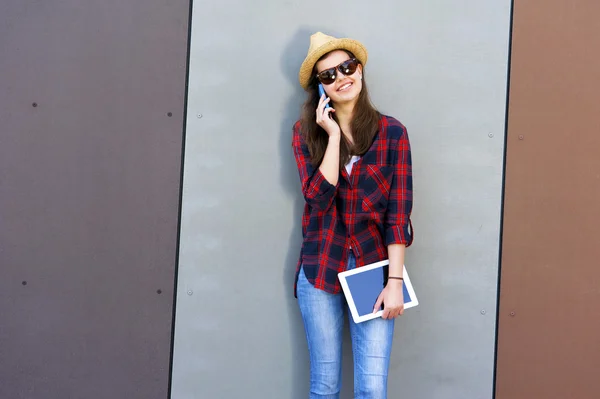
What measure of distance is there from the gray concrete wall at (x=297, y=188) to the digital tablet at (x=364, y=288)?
1.50 ft

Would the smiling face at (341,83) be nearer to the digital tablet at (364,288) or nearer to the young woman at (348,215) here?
the young woman at (348,215)

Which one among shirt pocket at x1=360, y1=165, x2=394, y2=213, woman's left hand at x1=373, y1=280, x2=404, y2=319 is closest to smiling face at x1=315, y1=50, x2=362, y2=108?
shirt pocket at x1=360, y1=165, x2=394, y2=213

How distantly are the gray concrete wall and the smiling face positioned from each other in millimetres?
334

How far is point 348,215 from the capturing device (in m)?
2.25

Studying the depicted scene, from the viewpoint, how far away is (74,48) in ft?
8.86

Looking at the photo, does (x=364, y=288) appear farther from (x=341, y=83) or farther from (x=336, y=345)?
(x=341, y=83)

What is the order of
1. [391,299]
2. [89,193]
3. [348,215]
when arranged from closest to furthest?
[391,299]
[348,215]
[89,193]

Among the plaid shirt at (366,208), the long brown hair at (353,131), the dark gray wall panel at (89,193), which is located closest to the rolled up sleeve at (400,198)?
the plaid shirt at (366,208)

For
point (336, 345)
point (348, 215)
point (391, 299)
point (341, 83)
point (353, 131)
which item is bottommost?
point (336, 345)

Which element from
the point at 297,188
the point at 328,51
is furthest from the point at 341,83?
the point at 297,188

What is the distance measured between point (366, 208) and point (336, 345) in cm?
55

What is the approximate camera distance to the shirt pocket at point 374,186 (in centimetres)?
222

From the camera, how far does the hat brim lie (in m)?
2.30

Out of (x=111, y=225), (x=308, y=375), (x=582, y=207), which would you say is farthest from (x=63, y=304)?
(x=582, y=207)
